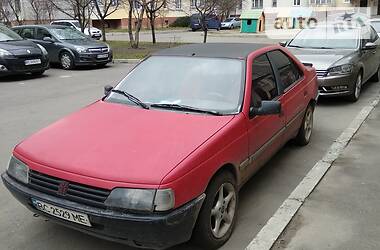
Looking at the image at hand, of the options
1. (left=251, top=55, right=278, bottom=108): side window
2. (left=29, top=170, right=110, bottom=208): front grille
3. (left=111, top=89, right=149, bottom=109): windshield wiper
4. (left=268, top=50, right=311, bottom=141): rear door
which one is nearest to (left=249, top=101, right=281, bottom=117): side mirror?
(left=251, top=55, right=278, bottom=108): side window

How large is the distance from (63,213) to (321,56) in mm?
6744

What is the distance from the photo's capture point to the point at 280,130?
15.2ft

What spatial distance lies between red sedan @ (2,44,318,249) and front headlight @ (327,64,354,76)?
3.57 meters

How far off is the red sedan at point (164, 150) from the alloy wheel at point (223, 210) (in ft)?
0.03

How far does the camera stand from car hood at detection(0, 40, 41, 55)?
12.2 metres

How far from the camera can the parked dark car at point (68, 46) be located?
14516 millimetres

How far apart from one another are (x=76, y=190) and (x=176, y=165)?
2.35ft

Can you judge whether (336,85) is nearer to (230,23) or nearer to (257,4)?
(230,23)

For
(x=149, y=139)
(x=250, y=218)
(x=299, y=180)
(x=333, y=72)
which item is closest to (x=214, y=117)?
(x=149, y=139)

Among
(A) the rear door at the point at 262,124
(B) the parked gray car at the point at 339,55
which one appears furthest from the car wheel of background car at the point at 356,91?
(A) the rear door at the point at 262,124

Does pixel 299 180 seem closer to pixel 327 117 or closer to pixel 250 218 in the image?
pixel 250 218

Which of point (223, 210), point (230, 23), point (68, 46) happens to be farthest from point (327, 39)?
point (230, 23)

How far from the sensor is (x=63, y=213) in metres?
3.02

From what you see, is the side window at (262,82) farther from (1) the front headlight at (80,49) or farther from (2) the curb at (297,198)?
(1) the front headlight at (80,49)
